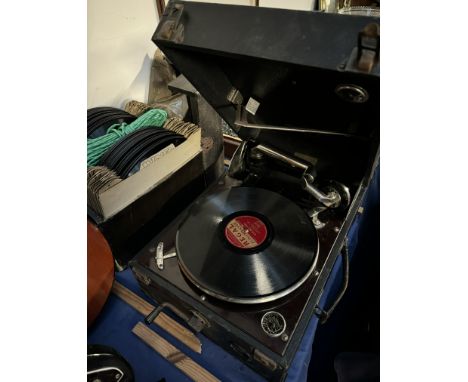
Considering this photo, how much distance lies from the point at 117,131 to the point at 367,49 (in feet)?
3.10

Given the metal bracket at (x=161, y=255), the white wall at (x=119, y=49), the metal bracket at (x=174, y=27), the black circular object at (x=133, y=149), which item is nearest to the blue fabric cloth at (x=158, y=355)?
the metal bracket at (x=161, y=255)

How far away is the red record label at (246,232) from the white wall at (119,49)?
0.97 m

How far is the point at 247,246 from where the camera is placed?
80 centimetres

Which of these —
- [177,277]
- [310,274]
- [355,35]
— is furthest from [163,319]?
[355,35]

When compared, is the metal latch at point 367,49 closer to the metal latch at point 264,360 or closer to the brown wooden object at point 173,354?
the metal latch at point 264,360

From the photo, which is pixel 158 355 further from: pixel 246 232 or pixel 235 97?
pixel 235 97

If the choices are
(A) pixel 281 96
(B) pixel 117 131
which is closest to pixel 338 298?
(A) pixel 281 96

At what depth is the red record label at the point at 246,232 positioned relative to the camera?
807mm

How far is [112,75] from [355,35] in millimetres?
1271

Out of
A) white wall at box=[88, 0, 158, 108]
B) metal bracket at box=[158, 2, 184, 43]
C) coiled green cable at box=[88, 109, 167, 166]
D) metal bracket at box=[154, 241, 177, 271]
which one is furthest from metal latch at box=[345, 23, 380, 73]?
white wall at box=[88, 0, 158, 108]

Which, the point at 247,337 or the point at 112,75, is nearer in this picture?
the point at 247,337

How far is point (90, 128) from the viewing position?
113 centimetres

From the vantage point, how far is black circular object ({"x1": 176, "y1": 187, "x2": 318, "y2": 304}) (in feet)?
2.35

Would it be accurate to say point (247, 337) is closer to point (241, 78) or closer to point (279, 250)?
Result: point (279, 250)
